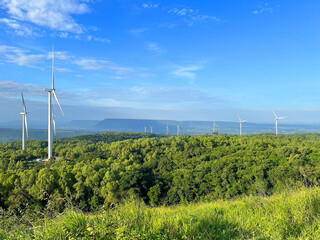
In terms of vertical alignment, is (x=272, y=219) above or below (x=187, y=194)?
above

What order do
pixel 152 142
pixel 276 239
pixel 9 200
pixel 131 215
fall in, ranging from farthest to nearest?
pixel 152 142 → pixel 9 200 → pixel 131 215 → pixel 276 239

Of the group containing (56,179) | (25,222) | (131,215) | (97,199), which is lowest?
(97,199)

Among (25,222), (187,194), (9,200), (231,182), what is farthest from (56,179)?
(25,222)

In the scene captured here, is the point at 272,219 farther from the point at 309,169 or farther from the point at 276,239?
the point at 309,169

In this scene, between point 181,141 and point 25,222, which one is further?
point 181,141

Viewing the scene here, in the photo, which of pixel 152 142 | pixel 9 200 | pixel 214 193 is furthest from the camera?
pixel 152 142

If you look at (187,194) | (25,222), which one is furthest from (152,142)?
(25,222)

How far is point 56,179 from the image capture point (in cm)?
3769

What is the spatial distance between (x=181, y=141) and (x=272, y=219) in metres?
74.0

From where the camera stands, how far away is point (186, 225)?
5.90 m

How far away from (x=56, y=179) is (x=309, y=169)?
136 feet

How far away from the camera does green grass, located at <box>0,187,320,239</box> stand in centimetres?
541

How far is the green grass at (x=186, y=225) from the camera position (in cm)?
541

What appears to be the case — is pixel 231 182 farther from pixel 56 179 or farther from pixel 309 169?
pixel 56 179
